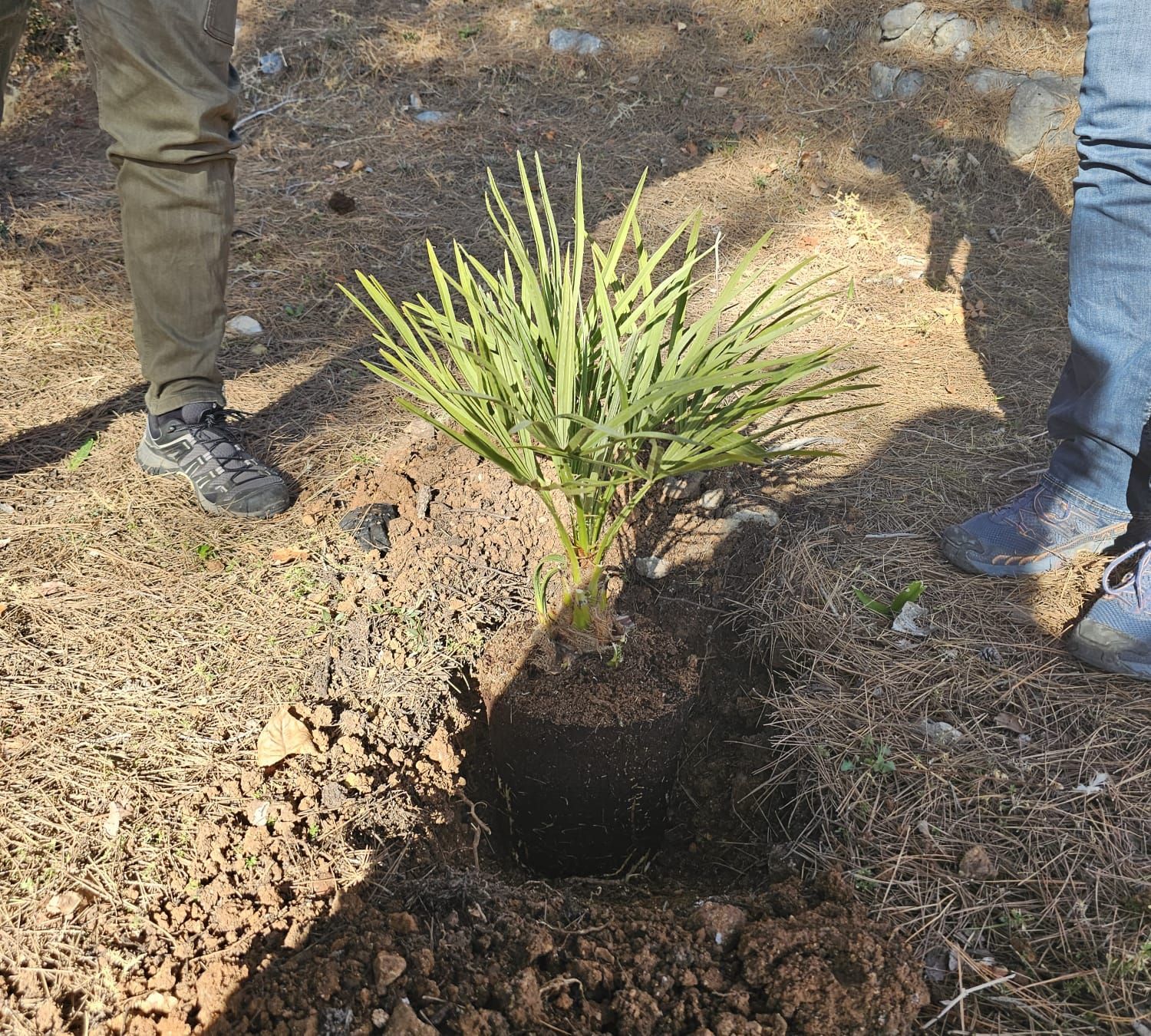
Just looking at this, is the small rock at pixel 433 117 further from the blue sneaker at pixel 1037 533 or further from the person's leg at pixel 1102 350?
the blue sneaker at pixel 1037 533

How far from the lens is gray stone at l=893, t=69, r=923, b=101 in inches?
170

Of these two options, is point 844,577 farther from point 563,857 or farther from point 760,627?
point 563,857

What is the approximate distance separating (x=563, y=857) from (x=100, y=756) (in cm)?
82

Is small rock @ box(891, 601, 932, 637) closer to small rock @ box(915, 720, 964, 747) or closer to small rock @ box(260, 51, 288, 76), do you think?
small rock @ box(915, 720, 964, 747)

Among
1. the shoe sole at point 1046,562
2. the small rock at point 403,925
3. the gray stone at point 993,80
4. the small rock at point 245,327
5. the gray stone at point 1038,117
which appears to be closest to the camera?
the small rock at point 403,925

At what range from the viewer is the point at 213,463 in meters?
2.14

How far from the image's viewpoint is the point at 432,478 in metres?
2.20

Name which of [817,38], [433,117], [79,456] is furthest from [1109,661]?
[817,38]

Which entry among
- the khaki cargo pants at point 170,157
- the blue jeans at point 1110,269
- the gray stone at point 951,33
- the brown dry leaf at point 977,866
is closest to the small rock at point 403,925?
the brown dry leaf at point 977,866

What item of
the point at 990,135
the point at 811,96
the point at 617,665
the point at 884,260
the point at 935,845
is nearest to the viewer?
the point at 935,845

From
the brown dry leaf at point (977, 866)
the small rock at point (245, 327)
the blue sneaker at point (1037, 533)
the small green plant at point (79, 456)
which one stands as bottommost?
the small green plant at point (79, 456)

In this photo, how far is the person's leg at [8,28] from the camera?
1880 millimetres

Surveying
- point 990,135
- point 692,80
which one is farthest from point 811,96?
point 990,135

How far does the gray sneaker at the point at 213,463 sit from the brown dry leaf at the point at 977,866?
1582 mm
